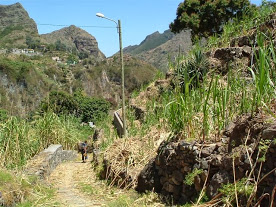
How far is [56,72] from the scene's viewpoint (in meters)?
77.8

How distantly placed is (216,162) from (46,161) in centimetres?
651

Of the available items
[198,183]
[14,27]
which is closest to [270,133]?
[198,183]

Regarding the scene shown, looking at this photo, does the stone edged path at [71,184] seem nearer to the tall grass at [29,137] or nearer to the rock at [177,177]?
the tall grass at [29,137]

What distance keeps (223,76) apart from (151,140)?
3.52 meters

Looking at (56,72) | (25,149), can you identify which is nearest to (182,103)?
(25,149)

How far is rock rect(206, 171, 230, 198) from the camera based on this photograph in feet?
12.4

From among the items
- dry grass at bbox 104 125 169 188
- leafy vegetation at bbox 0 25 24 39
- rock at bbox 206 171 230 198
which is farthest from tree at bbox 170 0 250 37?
leafy vegetation at bbox 0 25 24 39

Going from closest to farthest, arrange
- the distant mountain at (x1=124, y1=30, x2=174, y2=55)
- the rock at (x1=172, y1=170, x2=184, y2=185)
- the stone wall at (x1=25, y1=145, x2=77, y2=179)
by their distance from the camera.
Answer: the rock at (x1=172, y1=170, x2=184, y2=185) → the stone wall at (x1=25, y1=145, x2=77, y2=179) → the distant mountain at (x1=124, y1=30, x2=174, y2=55)

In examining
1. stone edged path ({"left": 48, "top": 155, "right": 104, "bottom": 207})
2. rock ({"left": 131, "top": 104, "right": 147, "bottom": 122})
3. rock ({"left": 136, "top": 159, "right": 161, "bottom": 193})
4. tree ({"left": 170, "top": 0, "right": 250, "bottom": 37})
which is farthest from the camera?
tree ({"left": 170, "top": 0, "right": 250, "bottom": 37})

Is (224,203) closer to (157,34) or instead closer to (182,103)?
(182,103)

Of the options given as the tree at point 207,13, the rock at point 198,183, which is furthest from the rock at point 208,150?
the tree at point 207,13

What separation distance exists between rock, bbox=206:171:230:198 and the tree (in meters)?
16.4

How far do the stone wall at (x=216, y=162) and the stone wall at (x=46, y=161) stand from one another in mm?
3724

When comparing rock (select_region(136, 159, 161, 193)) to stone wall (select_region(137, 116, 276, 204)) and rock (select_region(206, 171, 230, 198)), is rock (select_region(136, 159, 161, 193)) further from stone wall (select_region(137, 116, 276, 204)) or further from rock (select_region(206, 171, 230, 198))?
rock (select_region(206, 171, 230, 198))
